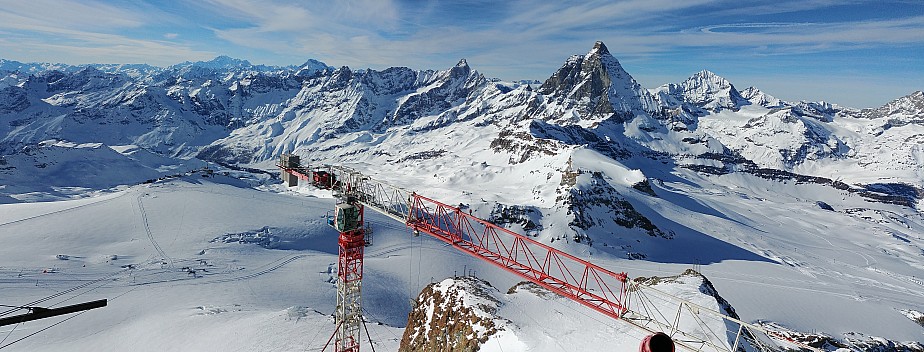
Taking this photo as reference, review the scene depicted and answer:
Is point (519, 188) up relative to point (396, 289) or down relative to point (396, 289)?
up

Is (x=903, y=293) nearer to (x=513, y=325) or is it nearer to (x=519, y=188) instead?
(x=519, y=188)

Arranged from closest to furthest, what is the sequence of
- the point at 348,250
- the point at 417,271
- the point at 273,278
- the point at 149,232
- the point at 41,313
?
the point at 41,313, the point at 348,250, the point at 273,278, the point at 417,271, the point at 149,232

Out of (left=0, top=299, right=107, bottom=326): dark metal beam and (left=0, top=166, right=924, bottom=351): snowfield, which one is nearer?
(left=0, top=299, right=107, bottom=326): dark metal beam

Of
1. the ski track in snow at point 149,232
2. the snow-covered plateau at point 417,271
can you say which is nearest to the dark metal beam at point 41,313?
the snow-covered plateau at point 417,271

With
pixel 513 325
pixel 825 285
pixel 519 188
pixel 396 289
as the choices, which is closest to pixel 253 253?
pixel 396 289

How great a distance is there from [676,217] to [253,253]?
136 meters

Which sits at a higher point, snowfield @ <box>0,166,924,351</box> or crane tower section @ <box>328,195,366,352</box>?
crane tower section @ <box>328,195,366,352</box>

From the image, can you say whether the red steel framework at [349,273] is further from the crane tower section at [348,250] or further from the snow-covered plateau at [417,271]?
the snow-covered plateau at [417,271]

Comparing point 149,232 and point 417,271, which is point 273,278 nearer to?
point 417,271

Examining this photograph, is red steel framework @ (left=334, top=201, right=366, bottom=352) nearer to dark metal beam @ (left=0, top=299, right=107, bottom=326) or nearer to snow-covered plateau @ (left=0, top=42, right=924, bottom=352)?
snow-covered plateau @ (left=0, top=42, right=924, bottom=352)

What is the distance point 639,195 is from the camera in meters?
167

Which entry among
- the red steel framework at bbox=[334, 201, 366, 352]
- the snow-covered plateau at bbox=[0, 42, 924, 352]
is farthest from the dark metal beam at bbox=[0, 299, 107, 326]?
the red steel framework at bbox=[334, 201, 366, 352]

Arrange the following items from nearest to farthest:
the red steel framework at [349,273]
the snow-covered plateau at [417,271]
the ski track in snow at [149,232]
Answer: the red steel framework at [349,273] → the snow-covered plateau at [417,271] → the ski track in snow at [149,232]

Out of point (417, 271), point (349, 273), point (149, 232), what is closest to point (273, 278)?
point (417, 271)
